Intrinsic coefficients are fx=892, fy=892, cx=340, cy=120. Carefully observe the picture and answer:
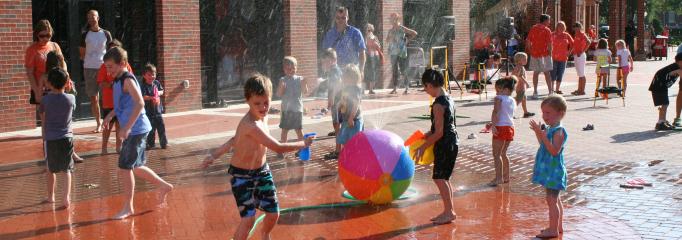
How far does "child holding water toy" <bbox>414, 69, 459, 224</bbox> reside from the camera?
765 centimetres

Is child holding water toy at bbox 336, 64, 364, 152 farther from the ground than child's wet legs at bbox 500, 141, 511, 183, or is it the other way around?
child holding water toy at bbox 336, 64, 364, 152

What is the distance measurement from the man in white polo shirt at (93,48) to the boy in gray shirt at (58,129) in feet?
17.0

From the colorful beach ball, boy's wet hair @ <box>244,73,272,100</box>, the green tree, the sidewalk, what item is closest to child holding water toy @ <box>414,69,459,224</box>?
the sidewalk

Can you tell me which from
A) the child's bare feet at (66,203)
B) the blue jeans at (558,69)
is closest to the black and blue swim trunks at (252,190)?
the child's bare feet at (66,203)

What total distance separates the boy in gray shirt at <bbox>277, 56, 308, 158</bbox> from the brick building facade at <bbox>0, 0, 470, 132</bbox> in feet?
18.3

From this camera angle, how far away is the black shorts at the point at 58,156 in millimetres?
8695

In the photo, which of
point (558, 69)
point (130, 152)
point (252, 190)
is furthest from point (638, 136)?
point (252, 190)

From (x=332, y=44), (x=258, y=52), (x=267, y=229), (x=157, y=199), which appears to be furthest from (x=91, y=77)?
(x=267, y=229)

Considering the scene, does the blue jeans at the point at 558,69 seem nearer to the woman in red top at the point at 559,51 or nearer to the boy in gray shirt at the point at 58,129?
the woman in red top at the point at 559,51

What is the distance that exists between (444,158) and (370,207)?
103 centimetres

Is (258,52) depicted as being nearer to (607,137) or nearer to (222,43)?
(222,43)

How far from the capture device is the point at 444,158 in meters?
7.73

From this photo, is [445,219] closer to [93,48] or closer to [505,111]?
[505,111]

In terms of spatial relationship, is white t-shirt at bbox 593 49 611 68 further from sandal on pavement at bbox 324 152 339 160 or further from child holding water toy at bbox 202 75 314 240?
child holding water toy at bbox 202 75 314 240
